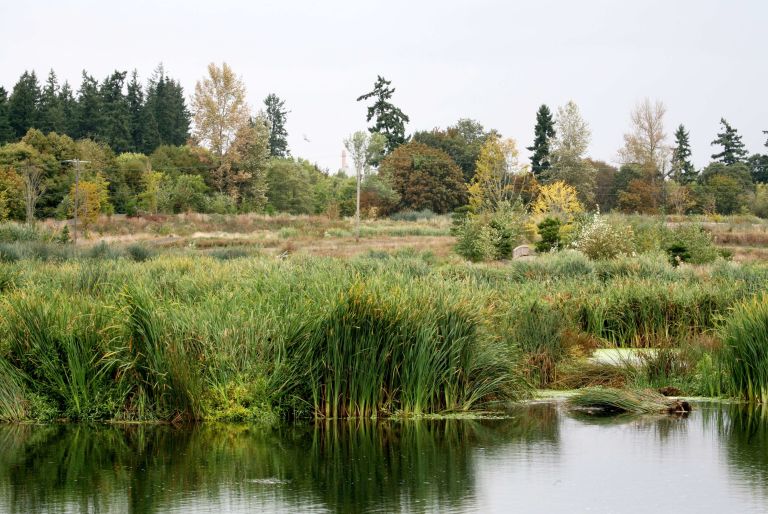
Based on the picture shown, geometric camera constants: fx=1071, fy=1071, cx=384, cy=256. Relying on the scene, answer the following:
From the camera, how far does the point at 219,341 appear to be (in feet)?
39.3

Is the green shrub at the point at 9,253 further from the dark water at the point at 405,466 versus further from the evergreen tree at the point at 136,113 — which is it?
the evergreen tree at the point at 136,113

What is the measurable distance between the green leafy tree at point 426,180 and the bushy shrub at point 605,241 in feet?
156

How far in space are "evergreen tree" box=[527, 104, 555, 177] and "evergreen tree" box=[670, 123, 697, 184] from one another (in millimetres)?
10454

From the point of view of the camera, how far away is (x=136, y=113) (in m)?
106

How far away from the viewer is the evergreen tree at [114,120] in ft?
312

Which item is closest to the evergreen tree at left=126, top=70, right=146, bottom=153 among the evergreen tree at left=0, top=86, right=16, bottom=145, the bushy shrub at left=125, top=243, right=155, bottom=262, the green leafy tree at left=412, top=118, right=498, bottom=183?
the evergreen tree at left=0, top=86, right=16, bottom=145

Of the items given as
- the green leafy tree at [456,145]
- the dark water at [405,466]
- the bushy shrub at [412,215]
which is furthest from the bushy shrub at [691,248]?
the green leafy tree at [456,145]

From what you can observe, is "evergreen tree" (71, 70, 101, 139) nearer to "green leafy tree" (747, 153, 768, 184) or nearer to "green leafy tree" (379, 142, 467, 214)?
"green leafy tree" (379, 142, 467, 214)

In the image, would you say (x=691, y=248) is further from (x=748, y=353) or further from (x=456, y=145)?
(x=456, y=145)

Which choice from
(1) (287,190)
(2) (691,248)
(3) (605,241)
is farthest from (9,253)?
(1) (287,190)

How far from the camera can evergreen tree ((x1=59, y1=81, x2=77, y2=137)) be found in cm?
9400

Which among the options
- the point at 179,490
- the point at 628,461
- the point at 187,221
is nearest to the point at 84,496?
the point at 179,490

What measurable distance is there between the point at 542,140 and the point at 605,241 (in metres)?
55.8

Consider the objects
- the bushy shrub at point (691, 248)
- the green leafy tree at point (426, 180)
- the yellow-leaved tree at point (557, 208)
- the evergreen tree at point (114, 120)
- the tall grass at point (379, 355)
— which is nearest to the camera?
the tall grass at point (379, 355)
